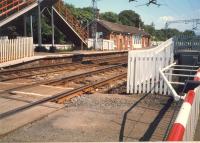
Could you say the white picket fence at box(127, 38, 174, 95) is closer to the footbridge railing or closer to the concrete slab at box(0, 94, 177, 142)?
the concrete slab at box(0, 94, 177, 142)

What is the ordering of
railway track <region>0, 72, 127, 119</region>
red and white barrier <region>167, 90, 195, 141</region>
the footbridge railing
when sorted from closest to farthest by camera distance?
red and white barrier <region>167, 90, 195, 141</region>
railway track <region>0, 72, 127, 119</region>
the footbridge railing

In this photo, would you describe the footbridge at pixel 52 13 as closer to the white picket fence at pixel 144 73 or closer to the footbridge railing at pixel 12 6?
the footbridge railing at pixel 12 6

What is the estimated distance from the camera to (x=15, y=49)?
66.6 feet

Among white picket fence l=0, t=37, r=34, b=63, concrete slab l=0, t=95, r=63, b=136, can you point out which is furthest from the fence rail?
concrete slab l=0, t=95, r=63, b=136

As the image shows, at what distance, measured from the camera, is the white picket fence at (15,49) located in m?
18.9

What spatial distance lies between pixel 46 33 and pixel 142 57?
31.4 m

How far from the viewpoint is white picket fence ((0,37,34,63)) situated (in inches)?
746

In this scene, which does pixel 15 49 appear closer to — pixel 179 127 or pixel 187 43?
pixel 187 43

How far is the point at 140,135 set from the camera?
6.23 metres

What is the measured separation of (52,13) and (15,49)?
9917 mm

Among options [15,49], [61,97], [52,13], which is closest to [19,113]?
[61,97]

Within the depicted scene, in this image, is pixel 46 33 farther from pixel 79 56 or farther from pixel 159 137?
pixel 159 137

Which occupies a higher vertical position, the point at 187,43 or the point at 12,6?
the point at 12,6

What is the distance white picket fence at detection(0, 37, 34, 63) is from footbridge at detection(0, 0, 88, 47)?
233cm
